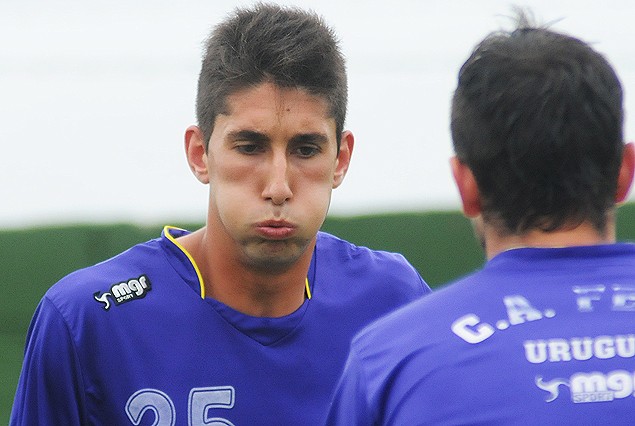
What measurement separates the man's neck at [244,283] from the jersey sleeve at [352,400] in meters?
1.04

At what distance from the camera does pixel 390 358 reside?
6.43 feet

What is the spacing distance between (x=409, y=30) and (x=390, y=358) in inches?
436

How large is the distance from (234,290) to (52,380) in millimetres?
507

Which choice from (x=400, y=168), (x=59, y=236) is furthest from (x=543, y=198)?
(x=400, y=168)

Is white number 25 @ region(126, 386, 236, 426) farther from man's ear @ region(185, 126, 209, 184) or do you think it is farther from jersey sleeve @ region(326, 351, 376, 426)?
jersey sleeve @ region(326, 351, 376, 426)

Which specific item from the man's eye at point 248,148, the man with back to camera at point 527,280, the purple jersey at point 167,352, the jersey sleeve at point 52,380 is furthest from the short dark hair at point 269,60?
the man with back to camera at point 527,280

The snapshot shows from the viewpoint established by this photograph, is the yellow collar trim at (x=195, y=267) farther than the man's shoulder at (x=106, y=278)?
Yes

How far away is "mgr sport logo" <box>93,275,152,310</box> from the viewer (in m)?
2.98

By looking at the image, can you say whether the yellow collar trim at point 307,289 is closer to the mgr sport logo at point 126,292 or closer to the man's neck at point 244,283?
the man's neck at point 244,283

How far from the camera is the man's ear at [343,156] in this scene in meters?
3.17

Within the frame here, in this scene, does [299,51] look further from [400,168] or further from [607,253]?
[400,168]

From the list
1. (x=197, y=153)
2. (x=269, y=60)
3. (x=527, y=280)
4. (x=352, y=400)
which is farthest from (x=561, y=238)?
(x=197, y=153)

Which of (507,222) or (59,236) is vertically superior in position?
(507,222)

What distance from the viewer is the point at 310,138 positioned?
2961 mm
